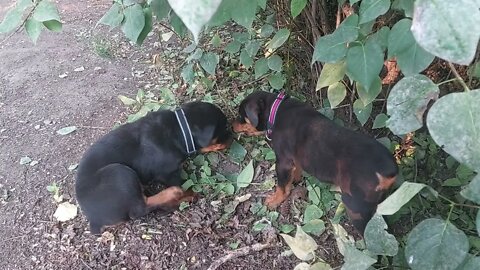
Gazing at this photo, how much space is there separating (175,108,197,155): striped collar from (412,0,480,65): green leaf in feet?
8.02

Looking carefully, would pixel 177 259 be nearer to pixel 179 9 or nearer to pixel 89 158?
pixel 89 158

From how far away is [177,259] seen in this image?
254 centimetres

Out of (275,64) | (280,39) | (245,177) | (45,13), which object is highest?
(45,13)

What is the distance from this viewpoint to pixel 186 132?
294 centimetres

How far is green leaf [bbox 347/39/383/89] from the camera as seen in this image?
1.51 meters

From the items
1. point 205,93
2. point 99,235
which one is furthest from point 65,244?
point 205,93

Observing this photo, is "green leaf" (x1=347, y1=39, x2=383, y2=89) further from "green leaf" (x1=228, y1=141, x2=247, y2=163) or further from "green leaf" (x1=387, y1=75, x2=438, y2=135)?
"green leaf" (x1=228, y1=141, x2=247, y2=163)

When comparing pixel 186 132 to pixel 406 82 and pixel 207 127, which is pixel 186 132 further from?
pixel 406 82

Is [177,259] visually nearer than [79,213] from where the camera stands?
Yes

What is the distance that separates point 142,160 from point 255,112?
0.71m

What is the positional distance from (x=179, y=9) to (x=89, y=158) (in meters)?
2.45

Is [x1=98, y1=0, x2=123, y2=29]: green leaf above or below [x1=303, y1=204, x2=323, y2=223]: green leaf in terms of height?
above

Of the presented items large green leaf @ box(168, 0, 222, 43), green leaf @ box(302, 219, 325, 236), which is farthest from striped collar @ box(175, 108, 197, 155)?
large green leaf @ box(168, 0, 222, 43)

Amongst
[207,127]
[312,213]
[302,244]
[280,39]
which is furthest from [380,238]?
[207,127]
